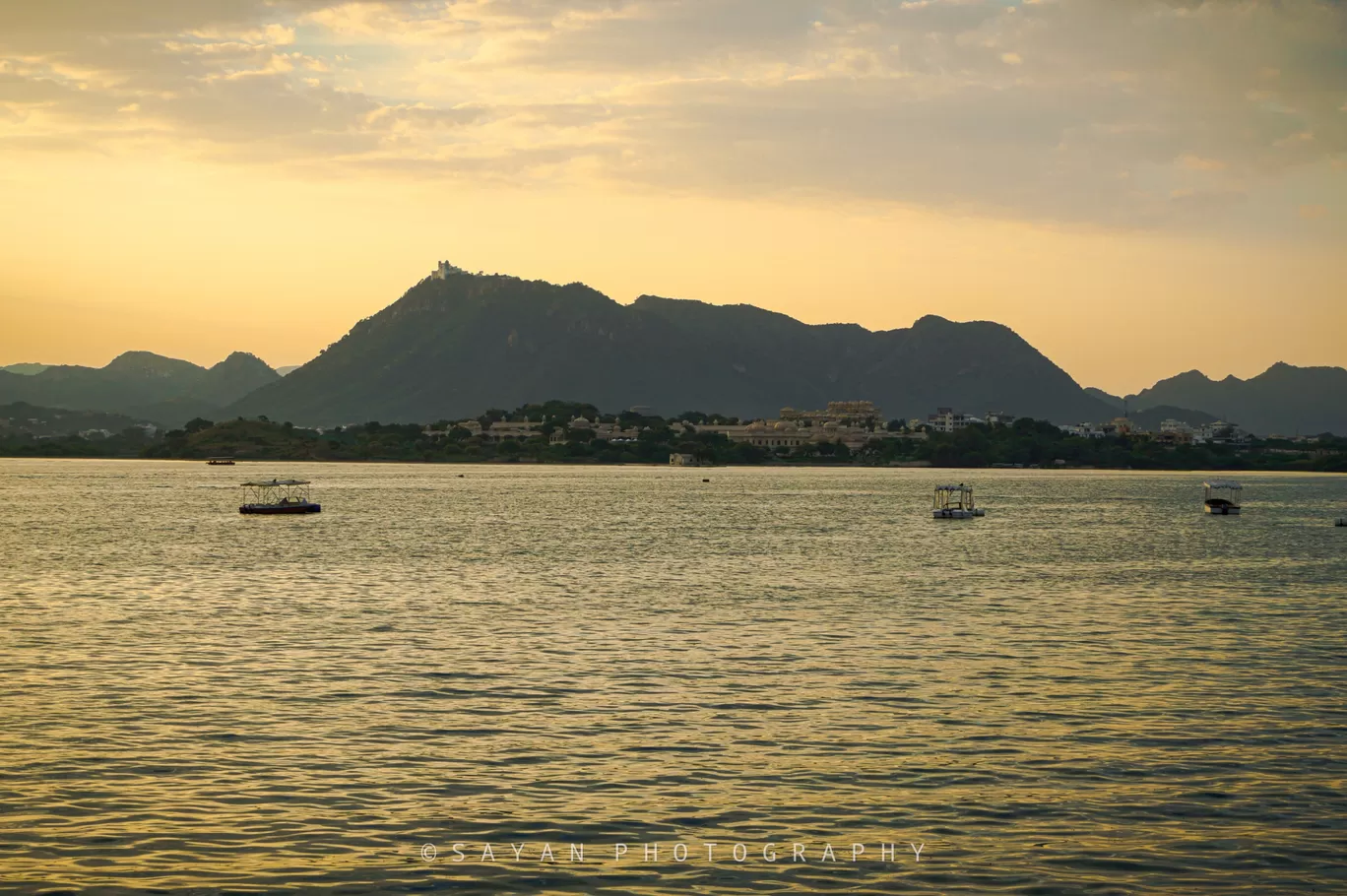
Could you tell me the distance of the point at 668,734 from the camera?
101ft

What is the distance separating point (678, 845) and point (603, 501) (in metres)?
165

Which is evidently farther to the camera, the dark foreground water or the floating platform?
the floating platform

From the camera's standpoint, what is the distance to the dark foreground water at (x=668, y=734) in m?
21.2

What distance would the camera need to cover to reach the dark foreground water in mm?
21250

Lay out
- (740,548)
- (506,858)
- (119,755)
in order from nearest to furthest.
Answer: (506,858) < (119,755) < (740,548)

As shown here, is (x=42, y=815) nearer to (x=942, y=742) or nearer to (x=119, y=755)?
(x=119, y=755)

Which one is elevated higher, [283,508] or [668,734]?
[668,734]

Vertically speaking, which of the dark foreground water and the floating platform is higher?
the dark foreground water

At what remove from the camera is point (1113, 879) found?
2050 centimetres

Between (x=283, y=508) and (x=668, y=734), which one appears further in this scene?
(x=283, y=508)

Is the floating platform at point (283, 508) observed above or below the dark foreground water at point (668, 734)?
below

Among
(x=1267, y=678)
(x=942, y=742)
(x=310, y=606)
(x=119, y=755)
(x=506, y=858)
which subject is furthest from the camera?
(x=310, y=606)

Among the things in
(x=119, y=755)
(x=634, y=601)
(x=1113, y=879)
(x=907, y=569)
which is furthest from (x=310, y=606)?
(x=1113, y=879)

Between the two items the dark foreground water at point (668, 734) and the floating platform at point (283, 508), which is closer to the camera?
the dark foreground water at point (668, 734)
